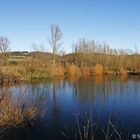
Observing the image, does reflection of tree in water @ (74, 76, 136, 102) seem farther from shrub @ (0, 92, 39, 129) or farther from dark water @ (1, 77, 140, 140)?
shrub @ (0, 92, 39, 129)

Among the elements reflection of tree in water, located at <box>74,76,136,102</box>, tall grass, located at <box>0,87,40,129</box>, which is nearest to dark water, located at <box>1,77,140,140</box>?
tall grass, located at <box>0,87,40,129</box>

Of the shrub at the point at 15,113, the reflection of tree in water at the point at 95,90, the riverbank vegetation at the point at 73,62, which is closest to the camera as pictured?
the shrub at the point at 15,113

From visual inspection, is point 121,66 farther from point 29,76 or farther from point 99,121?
point 99,121

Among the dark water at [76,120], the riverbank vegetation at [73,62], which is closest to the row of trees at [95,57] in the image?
the riverbank vegetation at [73,62]

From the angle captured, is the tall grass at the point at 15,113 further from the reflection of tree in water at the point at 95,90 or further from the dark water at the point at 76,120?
the reflection of tree in water at the point at 95,90

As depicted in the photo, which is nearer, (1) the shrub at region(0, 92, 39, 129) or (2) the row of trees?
(1) the shrub at region(0, 92, 39, 129)

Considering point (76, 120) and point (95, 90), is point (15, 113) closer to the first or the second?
point (76, 120)

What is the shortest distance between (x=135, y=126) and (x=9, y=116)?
4.39 metres

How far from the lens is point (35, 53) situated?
39.5m

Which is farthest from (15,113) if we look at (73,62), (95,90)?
(73,62)

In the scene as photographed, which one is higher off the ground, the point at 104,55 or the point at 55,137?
the point at 104,55

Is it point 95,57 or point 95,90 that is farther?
point 95,57

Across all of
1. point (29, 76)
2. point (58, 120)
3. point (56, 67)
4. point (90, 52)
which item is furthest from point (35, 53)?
point (58, 120)

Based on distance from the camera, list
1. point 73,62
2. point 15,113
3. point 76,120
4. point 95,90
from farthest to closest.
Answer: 1. point 73,62
2. point 95,90
3. point 76,120
4. point 15,113
